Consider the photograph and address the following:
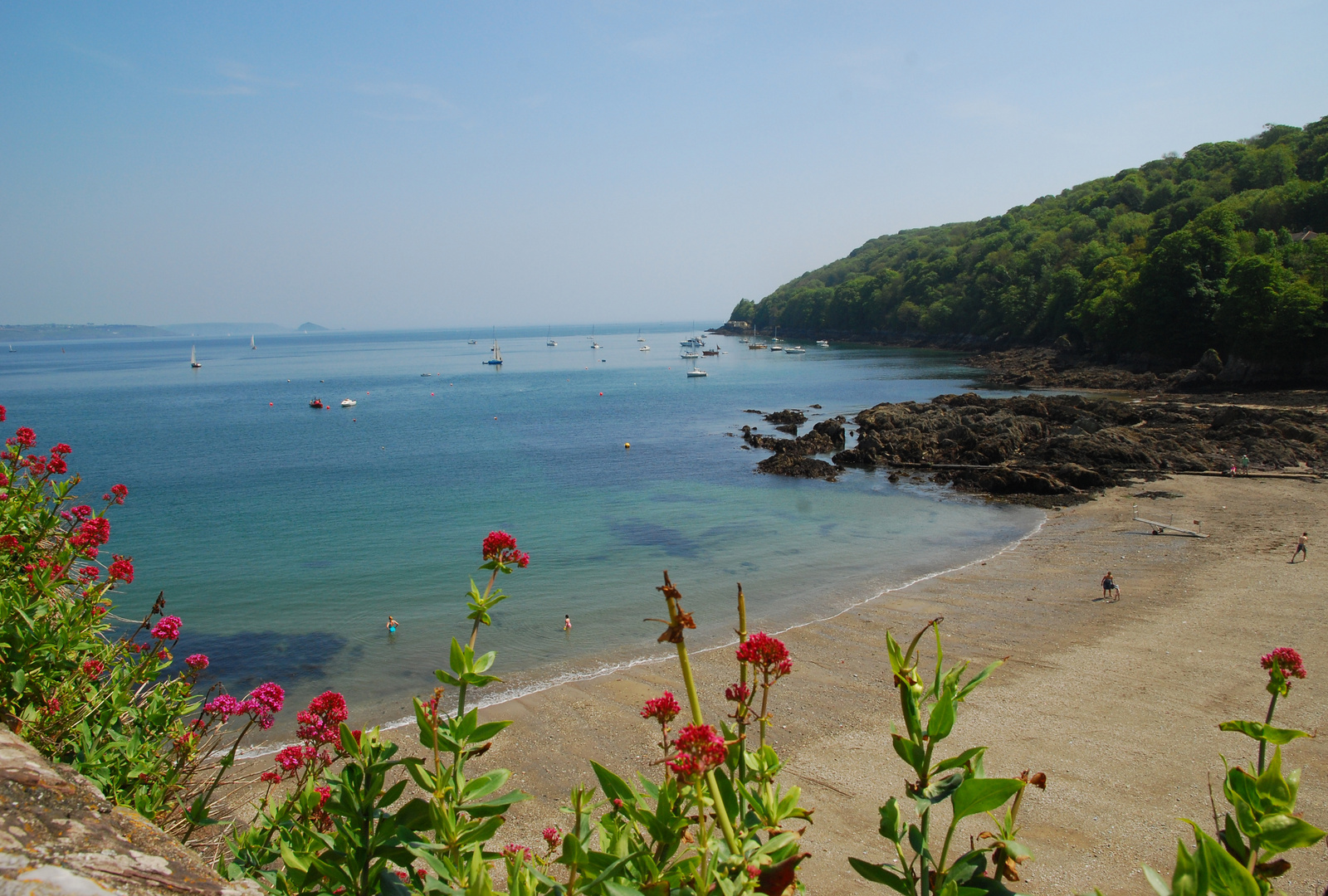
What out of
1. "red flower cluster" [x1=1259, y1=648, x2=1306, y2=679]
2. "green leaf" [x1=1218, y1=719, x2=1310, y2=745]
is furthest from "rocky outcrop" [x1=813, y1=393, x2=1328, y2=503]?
"green leaf" [x1=1218, y1=719, x2=1310, y2=745]

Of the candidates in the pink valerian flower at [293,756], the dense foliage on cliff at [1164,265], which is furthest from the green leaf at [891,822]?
the dense foliage on cliff at [1164,265]

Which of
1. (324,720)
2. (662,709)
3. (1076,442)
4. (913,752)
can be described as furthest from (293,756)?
(1076,442)

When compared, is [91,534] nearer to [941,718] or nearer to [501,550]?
[501,550]

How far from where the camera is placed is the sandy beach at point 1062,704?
947 centimetres

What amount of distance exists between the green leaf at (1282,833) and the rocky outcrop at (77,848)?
7.71 ft

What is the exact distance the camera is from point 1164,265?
61750mm

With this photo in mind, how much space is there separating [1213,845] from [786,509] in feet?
95.6

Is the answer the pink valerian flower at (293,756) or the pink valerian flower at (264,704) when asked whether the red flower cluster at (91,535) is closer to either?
the pink valerian flower at (264,704)

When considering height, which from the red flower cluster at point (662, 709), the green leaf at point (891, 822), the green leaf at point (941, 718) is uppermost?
the green leaf at point (941, 718)

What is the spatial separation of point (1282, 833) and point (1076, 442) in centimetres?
3694

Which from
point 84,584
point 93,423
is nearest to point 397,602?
point 84,584

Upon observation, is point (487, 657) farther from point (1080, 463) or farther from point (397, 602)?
point (1080, 463)

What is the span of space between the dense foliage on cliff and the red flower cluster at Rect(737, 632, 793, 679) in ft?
199

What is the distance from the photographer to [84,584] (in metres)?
4.86
